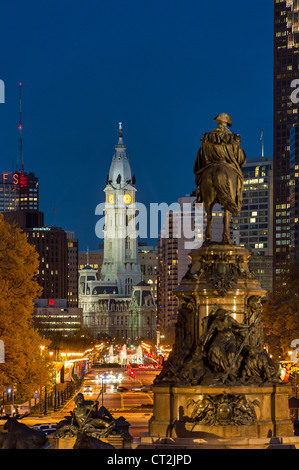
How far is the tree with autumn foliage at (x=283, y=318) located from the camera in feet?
322

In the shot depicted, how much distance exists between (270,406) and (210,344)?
2.86m

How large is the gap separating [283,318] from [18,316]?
36.1 m

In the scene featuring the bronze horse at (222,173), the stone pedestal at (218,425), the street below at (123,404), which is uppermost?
the bronze horse at (222,173)

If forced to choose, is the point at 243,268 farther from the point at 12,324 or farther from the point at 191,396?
the point at 12,324

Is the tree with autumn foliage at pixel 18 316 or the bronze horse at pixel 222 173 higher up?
the bronze horse at pixel 222 173

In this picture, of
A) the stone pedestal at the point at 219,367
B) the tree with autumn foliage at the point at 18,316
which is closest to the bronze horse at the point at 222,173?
the stone pedestal at the point at 219,367

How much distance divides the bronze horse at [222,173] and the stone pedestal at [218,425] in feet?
19.2

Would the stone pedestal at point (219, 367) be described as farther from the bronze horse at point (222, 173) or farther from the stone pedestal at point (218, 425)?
the bronze horse at point (222, 173)

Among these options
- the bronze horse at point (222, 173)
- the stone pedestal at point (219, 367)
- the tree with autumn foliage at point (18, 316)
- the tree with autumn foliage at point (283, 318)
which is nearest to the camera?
the stone pedestal at point (219, 367)

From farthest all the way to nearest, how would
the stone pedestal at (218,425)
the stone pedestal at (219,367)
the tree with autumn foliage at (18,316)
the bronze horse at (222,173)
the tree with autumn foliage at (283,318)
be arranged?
the tree with autumn foliage at (283,318) → the tree with autumn foliage at (18,316) → the bronze horse at (222,173) → the stone pedestal at (219,367) → the stone pedestal at (218,425)

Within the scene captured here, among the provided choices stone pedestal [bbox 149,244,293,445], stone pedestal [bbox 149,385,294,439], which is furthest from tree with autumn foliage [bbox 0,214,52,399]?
stone pedestal [bbox 149,385,294,439]

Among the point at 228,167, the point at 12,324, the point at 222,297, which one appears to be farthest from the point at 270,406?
the point at 12,324

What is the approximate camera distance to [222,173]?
43.3m
